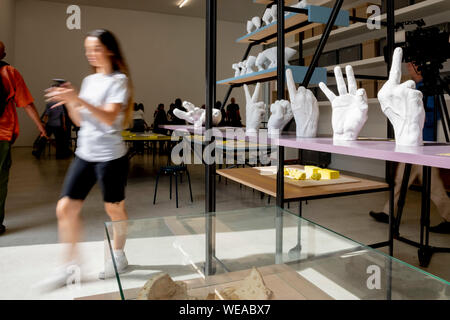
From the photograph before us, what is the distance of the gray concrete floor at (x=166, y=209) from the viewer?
2863mm

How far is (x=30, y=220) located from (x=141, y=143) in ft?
14.0

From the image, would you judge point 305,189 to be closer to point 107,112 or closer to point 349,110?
point 349,110

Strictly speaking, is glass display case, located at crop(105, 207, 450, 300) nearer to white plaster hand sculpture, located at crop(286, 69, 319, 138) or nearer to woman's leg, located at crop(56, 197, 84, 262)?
white plaster hand sculpture, located at crop(286, 69, 319, 138)

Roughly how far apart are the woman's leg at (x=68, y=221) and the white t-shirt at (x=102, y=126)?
26 centimetres

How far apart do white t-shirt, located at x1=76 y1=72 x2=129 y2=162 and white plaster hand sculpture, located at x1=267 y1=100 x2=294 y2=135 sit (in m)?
0.84

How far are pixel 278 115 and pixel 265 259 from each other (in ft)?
3.63

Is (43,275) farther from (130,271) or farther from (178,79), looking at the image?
(178,79)

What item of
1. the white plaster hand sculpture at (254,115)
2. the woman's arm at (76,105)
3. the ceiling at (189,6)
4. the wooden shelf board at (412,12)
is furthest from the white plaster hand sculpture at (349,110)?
the ceiling at (189,6)

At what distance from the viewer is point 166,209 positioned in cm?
388


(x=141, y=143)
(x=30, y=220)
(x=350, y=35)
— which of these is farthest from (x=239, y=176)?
(x=141, y=143)

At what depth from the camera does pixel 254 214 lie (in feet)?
4.47

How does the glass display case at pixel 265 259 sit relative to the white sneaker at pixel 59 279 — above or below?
above

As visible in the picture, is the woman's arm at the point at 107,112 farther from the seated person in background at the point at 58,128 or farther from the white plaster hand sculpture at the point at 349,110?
the seated person in background at the point at 58,128

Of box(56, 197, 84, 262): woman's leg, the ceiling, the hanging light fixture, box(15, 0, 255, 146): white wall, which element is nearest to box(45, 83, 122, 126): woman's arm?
box(56, 197, 84, 262): woman's leg
